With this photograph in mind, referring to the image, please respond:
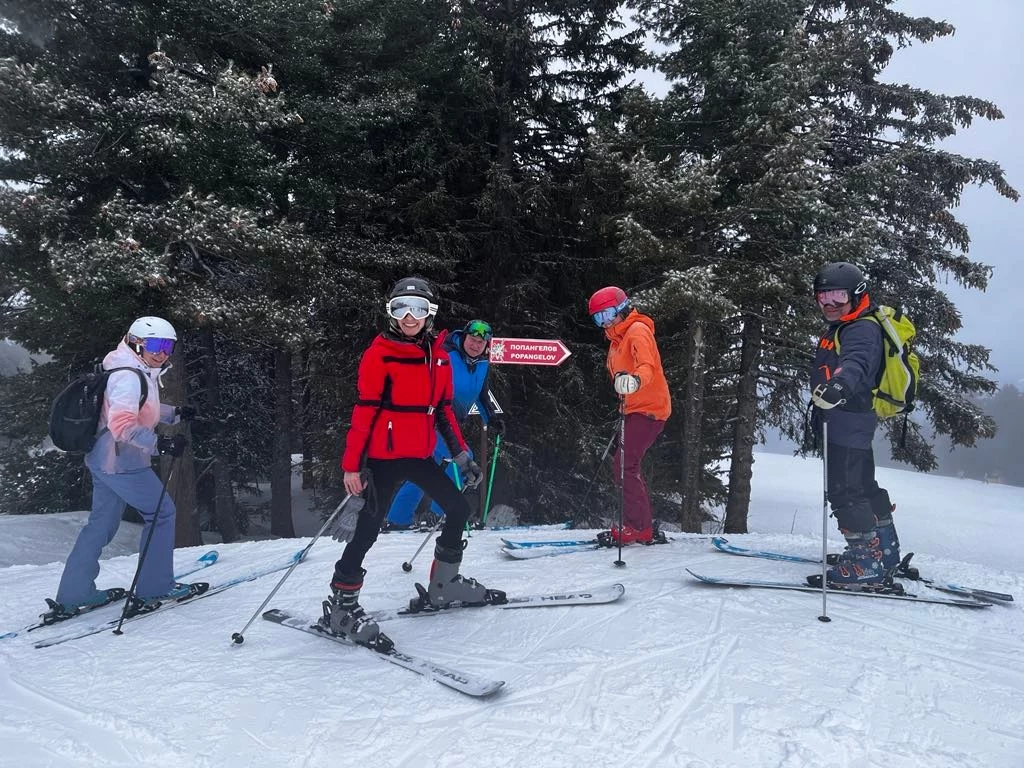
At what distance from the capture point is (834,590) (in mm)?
5133

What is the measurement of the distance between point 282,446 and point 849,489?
12.6m

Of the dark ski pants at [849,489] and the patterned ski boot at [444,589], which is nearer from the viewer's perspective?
the patterned ski boot at [444,589]

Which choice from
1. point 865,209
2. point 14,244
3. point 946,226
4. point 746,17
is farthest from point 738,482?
point 14,244

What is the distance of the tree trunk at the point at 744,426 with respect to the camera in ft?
40.6

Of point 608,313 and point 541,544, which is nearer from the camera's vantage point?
point 608,313

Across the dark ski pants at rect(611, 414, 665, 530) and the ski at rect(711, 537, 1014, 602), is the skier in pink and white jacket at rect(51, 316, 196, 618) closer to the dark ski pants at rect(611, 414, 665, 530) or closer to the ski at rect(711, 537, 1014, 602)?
the dark ski pants at rect(611, 414, 665, 530)

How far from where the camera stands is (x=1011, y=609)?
16.6 feet

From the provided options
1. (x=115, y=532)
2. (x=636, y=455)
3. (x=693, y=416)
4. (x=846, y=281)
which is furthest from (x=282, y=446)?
(x=846, y=281)

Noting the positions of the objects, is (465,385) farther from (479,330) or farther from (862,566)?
(862,566)

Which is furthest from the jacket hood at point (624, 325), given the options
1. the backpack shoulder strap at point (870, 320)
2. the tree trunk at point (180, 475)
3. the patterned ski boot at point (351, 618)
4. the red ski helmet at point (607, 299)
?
the tree trunk at point (180, 475)

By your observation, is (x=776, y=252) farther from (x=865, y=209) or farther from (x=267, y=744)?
(x=267, y=744)

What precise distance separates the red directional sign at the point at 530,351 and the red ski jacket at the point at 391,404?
11.7ft

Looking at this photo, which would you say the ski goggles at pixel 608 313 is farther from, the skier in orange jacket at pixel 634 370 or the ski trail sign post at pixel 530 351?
the ski trail sign post at pixel 530 351

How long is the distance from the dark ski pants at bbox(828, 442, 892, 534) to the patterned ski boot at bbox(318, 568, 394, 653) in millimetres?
3705
